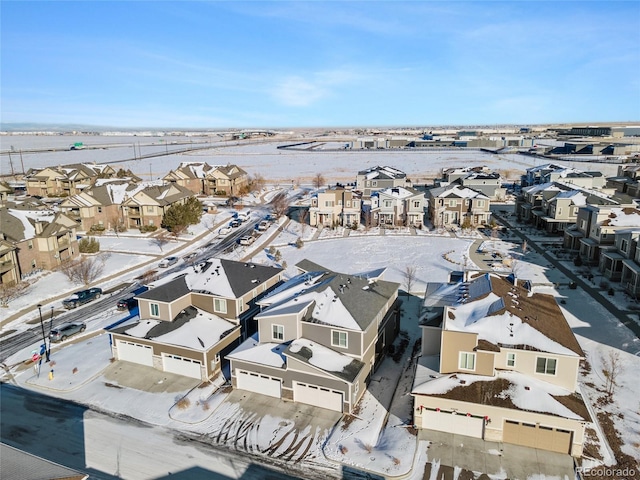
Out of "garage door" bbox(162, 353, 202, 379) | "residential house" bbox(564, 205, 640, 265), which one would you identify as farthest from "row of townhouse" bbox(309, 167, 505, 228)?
"garage door" bbox(162, 353, 202, 379)

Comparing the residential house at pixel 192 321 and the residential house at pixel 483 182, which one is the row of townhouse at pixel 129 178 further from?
the residential house at pixel 192 321

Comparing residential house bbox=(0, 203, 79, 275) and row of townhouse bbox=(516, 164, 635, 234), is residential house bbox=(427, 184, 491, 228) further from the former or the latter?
residential house bbox=(0, 203, 79, 275)

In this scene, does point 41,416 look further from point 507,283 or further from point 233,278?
point 507,283

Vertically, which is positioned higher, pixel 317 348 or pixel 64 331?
pixel 317 348

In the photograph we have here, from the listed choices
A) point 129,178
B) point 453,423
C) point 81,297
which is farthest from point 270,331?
point 129,178

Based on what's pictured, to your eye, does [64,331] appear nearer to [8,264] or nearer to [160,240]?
[8,264]

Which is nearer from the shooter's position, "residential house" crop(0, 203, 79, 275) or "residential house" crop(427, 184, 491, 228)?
"residential house" crop(0, 203, 79, 275)

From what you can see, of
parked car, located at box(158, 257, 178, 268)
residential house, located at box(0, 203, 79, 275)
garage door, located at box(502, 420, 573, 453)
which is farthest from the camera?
parked car, located at box(158, 257, 178, 268)
